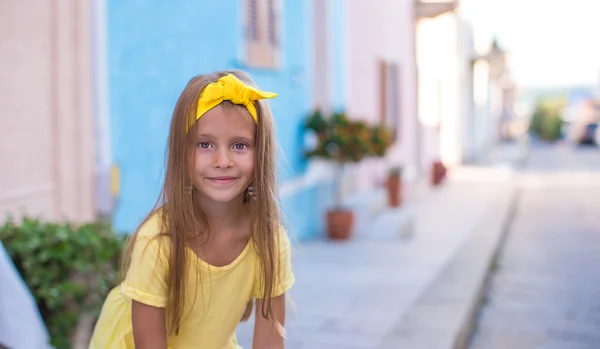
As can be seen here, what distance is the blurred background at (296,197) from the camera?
3.14 meters

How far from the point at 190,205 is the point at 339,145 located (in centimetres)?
618

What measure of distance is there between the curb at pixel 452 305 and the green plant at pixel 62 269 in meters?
1.82

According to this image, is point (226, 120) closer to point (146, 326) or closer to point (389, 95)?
point (146, 326)

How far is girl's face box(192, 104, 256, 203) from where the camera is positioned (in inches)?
75.5

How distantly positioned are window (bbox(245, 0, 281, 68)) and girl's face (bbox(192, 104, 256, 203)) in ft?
16.4

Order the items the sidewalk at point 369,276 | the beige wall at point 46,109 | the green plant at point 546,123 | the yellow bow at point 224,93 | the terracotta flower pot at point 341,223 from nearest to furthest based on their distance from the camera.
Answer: the yellow bow at point 224,93, the beige wall at point 46,109, the sidewalk at point 369,276, the terracotta flower pot at point 341,223, the green plant at point 546,123

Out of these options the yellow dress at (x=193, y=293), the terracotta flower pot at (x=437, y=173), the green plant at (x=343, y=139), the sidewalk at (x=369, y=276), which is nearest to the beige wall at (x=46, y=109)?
the sidewalk at (x=369, y=276)

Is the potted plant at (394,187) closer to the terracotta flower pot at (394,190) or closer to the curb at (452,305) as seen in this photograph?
the terracotta flower pot at (394,190)

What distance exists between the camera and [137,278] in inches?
74.8

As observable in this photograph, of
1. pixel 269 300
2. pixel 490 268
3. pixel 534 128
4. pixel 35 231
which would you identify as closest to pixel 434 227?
pixel 490 268

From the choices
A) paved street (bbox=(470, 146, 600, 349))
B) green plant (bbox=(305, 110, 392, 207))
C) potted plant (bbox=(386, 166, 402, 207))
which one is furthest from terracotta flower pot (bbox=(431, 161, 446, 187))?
green plant (bbox=(305, 110, 392, 207))

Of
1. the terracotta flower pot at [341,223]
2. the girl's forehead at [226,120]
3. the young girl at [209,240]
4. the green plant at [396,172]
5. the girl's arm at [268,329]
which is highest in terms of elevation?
the girl's forehead at [226,120]

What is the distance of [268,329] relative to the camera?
212 centimetres

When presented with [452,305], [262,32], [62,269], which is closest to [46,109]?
[62,269]
